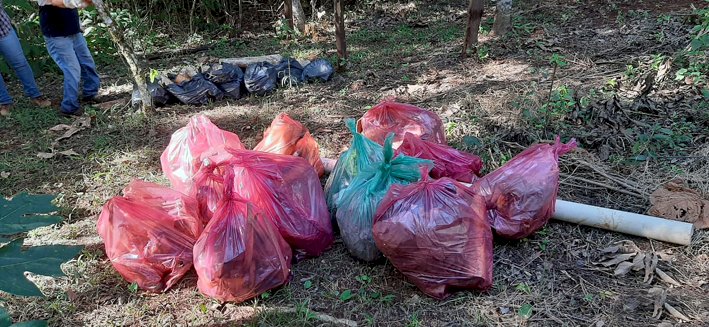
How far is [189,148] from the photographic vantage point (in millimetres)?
2873

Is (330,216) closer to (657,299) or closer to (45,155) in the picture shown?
(657,299)

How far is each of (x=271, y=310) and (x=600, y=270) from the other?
4.76ft

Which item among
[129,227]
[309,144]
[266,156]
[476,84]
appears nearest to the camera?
[129,227]

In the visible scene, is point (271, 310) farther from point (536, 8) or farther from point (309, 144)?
point (536, 8)

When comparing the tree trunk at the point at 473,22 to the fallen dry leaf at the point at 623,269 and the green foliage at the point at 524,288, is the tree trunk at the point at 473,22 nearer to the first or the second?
the fallen dry leaf at the point at 623,269

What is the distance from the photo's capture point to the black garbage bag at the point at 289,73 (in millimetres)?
4582

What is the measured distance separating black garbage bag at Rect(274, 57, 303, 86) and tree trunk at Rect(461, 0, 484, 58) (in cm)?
163

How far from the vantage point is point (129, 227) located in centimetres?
219

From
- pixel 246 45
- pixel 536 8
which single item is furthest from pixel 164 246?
pixel 536 8

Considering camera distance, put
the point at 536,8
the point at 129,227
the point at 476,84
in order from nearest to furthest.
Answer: the point at 129,227
the point at 476,84
the point at 536,8

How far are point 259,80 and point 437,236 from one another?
3001 millimetres

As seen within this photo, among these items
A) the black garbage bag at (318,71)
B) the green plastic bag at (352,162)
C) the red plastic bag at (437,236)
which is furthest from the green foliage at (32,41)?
the red plastic bag at (437,236)

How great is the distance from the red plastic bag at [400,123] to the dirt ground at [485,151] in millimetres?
284

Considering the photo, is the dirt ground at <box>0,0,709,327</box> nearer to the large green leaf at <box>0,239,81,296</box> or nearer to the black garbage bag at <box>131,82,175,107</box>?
the black garbage bag at <box>131,82,175,107</box>
